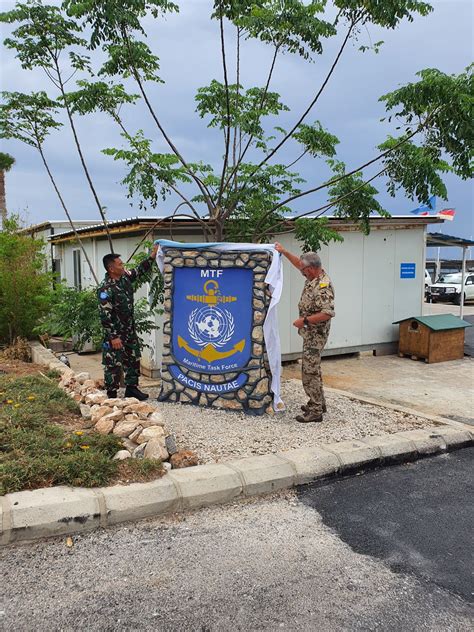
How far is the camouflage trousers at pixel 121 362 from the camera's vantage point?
20.8 feet

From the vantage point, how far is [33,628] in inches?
103

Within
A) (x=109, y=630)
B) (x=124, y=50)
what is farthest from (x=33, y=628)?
(x=124, y=50)

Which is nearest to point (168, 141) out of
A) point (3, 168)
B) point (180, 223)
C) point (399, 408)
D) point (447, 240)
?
point (180, 223)

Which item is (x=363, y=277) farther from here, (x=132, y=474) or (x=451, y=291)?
(x=451, y=291)

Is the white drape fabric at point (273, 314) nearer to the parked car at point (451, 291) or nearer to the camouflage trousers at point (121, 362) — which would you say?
the camouflage trousers at point (121, 362)

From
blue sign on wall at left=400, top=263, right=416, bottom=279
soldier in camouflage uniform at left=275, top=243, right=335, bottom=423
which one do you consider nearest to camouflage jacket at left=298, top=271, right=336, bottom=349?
soldier in camouflage uniform at left=275, top=243, right=335, bottom=423

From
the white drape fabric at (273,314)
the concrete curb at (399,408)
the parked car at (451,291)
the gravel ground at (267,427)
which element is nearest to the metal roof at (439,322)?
the concrete curb at (399,408)

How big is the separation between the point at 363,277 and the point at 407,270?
1.20 m

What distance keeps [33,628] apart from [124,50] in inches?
265

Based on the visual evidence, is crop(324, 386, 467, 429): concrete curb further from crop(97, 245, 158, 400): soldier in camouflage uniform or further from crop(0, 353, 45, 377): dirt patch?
crop(0, 353, 45, 377): dirt patch

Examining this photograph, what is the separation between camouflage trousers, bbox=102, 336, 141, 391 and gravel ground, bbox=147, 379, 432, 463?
17.6 inches

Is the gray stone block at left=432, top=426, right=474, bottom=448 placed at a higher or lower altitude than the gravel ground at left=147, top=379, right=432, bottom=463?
lower

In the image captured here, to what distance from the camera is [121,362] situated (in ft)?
21.0

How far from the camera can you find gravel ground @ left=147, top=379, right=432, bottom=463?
5.02 metres
